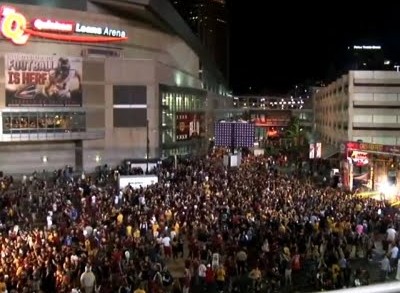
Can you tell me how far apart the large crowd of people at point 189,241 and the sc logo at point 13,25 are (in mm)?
20370

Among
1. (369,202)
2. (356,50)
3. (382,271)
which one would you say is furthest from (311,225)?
(356,50)

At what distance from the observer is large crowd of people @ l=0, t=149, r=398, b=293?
14672 millimetres

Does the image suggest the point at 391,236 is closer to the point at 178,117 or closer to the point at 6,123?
the point at 6,123

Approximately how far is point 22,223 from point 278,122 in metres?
119

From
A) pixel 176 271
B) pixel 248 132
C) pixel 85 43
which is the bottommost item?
pixel 176 271

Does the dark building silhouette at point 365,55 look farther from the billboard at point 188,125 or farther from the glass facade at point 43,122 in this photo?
the glass facade at point 43,122

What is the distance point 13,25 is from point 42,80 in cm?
460

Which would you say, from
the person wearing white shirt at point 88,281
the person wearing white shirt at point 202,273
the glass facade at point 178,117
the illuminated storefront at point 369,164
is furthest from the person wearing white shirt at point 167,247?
the glass facade at point 178,117

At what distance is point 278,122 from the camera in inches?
5492

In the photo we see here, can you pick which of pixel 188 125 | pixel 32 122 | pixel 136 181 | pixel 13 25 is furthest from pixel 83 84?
pixel 136 181

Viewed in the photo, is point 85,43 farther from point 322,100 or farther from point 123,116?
point 322,100

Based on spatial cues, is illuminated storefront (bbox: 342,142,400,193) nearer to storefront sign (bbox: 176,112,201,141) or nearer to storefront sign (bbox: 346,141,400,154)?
storefront sign (bbox: 346,141,400,154)

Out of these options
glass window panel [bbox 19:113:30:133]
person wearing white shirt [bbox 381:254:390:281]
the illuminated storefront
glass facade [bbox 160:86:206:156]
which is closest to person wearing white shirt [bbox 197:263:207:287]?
person wearing white shirt [bbox 381:254:390:281]

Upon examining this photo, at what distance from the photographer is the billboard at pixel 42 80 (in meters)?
44.9
